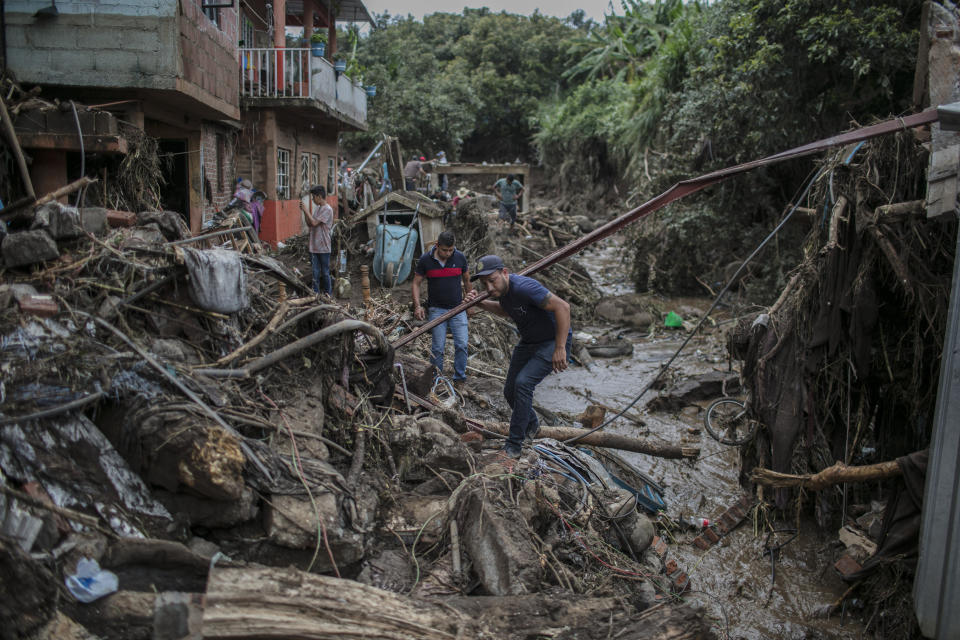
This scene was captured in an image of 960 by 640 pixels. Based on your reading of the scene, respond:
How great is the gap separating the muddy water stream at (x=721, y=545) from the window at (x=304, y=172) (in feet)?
30.2

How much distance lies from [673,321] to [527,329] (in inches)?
381

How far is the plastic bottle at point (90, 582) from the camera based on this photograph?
332cm

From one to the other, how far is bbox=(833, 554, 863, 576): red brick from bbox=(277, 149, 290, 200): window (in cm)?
1358

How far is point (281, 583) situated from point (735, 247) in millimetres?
15098

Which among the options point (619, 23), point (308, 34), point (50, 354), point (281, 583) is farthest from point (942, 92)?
point (619, 23)

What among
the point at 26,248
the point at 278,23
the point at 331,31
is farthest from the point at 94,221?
the point at 331,31

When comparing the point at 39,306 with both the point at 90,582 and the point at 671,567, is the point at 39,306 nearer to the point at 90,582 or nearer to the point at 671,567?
the point at 90,582

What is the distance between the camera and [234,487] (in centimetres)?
376

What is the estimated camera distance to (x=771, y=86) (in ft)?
44.2

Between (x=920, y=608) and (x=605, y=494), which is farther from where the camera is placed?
(x=605, y=494)

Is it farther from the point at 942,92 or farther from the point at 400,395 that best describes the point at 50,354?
the point at 942,92

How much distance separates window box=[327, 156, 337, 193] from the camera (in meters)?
20.6

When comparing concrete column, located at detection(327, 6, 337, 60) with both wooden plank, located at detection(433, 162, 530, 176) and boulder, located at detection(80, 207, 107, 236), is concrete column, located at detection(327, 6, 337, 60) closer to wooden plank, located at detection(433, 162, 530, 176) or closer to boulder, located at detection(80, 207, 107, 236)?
wooden plank, located at detection(433, 162, 530, 176)

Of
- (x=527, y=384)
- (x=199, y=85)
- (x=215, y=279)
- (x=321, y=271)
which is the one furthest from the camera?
(x=321, y=271)
